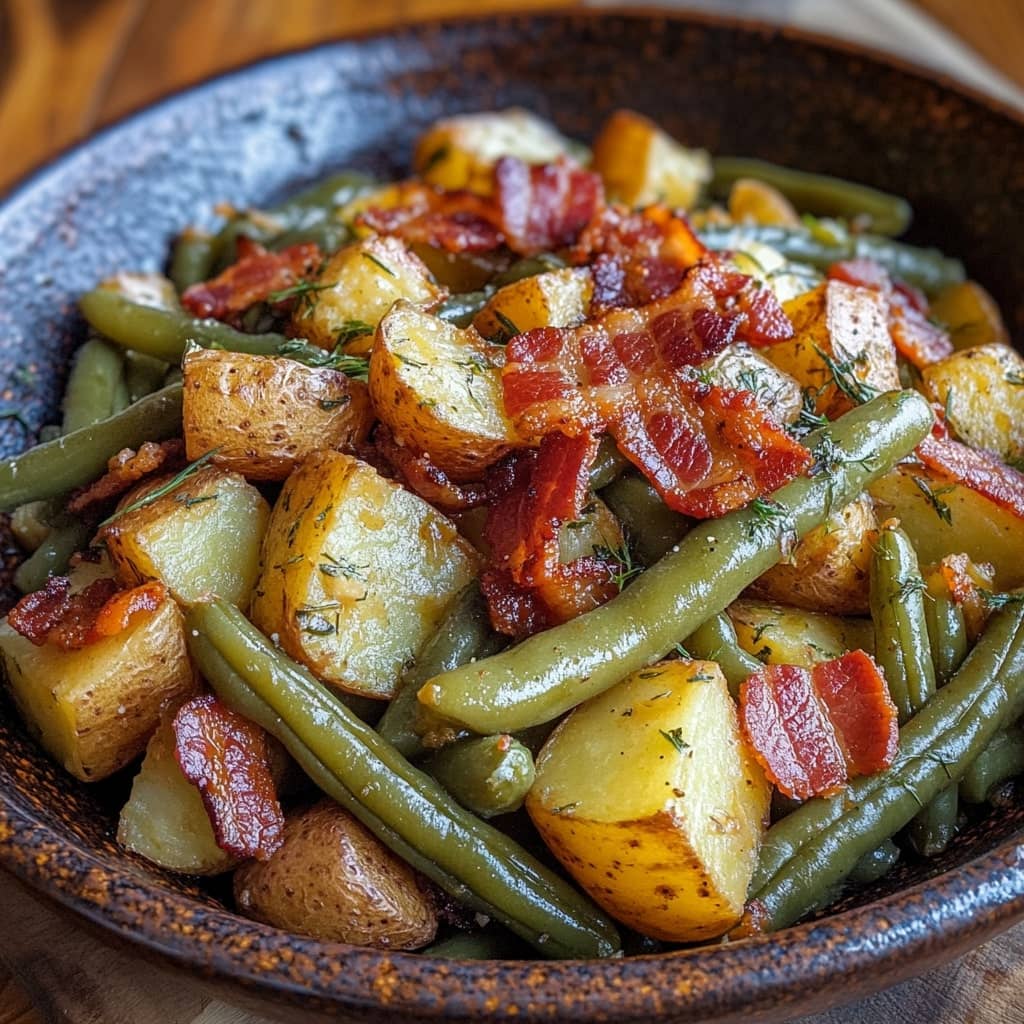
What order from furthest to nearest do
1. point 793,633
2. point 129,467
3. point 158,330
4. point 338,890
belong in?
point 158,330 < point 129,467 < point 793,633 < point 338,890

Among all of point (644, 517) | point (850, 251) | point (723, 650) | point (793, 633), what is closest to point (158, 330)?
point (644, 517)

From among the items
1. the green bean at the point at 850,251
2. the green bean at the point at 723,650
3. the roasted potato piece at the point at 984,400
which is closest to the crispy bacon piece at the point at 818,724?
the green bean at the point at 723,650

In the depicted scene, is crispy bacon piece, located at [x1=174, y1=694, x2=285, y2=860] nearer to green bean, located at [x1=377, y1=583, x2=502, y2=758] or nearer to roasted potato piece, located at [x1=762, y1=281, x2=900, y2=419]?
green bean, located at [x1=377, y1=583, x2=502, y2=758]

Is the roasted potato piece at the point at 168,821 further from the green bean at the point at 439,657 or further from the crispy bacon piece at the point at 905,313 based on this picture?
the crispy bacon piece at the point at 905,313

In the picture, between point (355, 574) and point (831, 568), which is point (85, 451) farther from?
point (831, 568)

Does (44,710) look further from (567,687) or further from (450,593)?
(567,687)

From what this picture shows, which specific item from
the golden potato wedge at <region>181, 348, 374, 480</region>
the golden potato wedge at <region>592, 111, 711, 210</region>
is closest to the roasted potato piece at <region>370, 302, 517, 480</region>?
the golden potato wedge at <region>181, 348, 374, 480</region>
